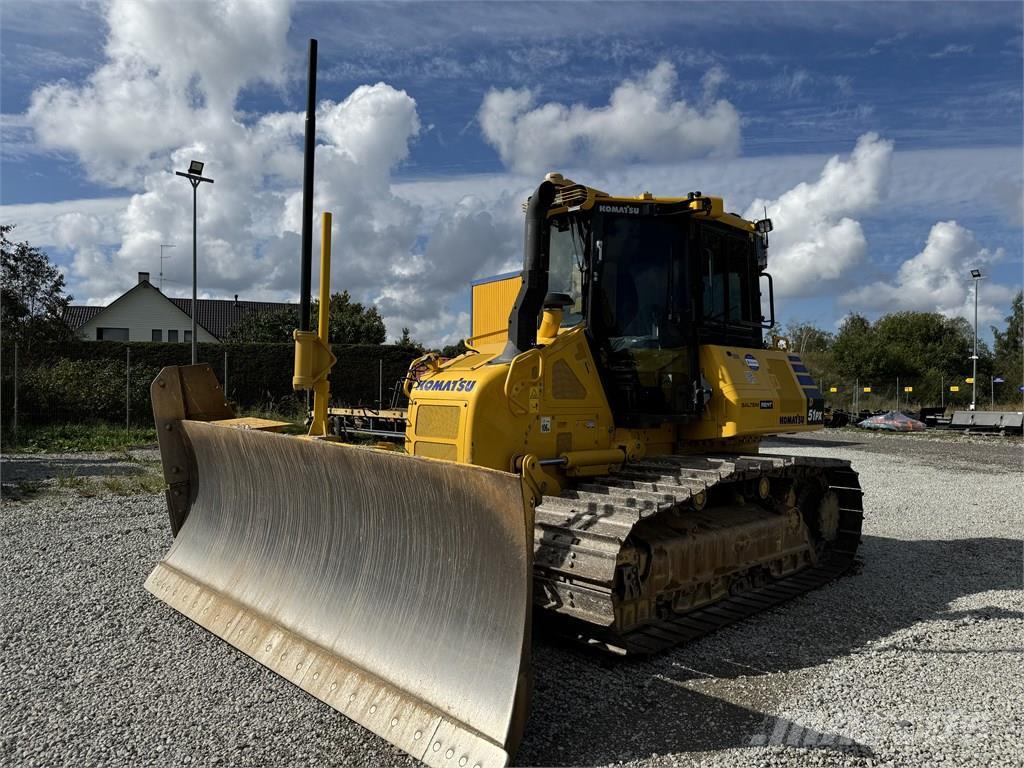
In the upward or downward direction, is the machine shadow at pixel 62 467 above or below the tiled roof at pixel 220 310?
below

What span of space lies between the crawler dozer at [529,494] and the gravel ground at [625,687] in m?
0.21

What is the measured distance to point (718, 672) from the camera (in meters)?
4.36

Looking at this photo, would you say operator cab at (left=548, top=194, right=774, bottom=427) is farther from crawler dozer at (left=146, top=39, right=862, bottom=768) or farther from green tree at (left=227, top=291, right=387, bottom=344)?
green tree at (left=227, top=291, right=387, bottom=344)

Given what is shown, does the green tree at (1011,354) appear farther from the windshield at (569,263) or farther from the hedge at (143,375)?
the windshield at (569,263)

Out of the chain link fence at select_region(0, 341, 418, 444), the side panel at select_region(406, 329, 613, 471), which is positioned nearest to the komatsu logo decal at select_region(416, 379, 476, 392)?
the side panel at select_region(406, 329, 613, 471)

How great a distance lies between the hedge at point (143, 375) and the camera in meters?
17.5

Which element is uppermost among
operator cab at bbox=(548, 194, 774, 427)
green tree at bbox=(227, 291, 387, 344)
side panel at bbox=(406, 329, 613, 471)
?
green tree at bbox=(227, 291, 387, 344)

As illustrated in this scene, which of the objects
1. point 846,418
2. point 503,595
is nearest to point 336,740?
point 503,595

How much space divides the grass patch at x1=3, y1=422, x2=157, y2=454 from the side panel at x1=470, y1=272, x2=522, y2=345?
10.5 meters

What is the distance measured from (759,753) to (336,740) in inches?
72.1

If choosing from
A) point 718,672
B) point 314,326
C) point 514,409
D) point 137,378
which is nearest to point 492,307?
point 514,409

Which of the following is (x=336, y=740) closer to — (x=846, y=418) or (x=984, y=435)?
(x=984, y=435)

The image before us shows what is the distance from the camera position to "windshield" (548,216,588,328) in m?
5.58

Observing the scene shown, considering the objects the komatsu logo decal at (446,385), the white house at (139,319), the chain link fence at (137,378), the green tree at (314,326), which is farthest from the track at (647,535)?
the white house at (139,319)
